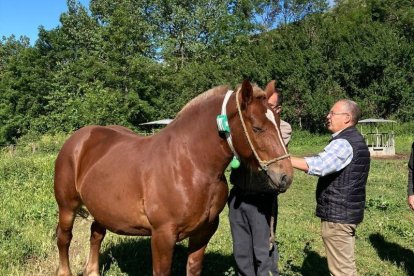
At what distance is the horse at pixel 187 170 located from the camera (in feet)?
9.61

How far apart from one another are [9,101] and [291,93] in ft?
95.5

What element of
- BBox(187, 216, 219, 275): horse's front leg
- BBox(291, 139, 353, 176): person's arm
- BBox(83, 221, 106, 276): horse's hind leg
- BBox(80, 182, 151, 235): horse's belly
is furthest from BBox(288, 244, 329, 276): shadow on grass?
BBox(83, 221, 106, 276): horse's hind leg

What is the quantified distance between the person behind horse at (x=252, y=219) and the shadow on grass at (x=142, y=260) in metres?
1.00

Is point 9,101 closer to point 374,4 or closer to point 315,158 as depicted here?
point 374,4

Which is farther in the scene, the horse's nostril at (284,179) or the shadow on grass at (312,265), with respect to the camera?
the shadow on grass at (312,265)

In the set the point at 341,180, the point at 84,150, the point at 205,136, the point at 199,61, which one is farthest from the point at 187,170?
the point at 199,61

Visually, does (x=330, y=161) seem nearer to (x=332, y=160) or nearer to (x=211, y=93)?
(x=332, y=160)

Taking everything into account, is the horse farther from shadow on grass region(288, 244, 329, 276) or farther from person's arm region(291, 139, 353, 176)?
shadow on grass region(288, 244, 329, 276)

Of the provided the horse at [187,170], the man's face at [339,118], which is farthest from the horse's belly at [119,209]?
the man's face at [339,118]

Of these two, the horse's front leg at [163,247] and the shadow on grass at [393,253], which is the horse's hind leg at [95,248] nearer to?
the horse's front leg at [163,247]

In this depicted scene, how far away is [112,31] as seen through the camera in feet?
115

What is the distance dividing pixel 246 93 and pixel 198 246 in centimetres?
157

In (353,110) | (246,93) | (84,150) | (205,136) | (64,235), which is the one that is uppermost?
(246,93)

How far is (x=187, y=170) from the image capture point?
325 centimetres
